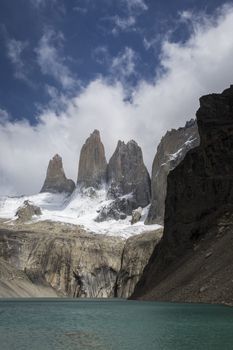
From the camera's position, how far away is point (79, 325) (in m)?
37.3

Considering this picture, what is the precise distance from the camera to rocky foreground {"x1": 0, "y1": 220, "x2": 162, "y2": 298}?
173 metres

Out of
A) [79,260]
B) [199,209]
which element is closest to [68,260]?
[79,260]

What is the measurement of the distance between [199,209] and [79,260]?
335 ft

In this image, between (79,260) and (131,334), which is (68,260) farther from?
(131,334)

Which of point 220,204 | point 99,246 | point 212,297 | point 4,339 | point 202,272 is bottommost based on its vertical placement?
point 4,339

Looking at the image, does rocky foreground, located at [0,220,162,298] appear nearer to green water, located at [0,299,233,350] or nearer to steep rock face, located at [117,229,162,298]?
steep rock face, located at [117,229,162,298]

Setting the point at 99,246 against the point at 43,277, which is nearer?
the point at 43,277

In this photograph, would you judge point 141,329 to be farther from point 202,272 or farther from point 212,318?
point 202,272

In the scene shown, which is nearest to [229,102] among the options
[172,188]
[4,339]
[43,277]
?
[172,188]

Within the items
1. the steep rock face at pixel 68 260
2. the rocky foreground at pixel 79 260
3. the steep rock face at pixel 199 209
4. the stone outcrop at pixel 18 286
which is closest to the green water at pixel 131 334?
the steep rock face at pixel 199 209

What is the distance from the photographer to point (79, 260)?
182500mm

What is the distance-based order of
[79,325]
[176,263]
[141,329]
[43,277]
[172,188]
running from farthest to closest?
[43,277] < [172,188] < [176,263] < [79,325] < [141,329]

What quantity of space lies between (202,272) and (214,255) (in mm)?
3878

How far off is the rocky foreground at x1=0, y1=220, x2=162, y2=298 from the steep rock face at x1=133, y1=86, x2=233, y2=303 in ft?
255
